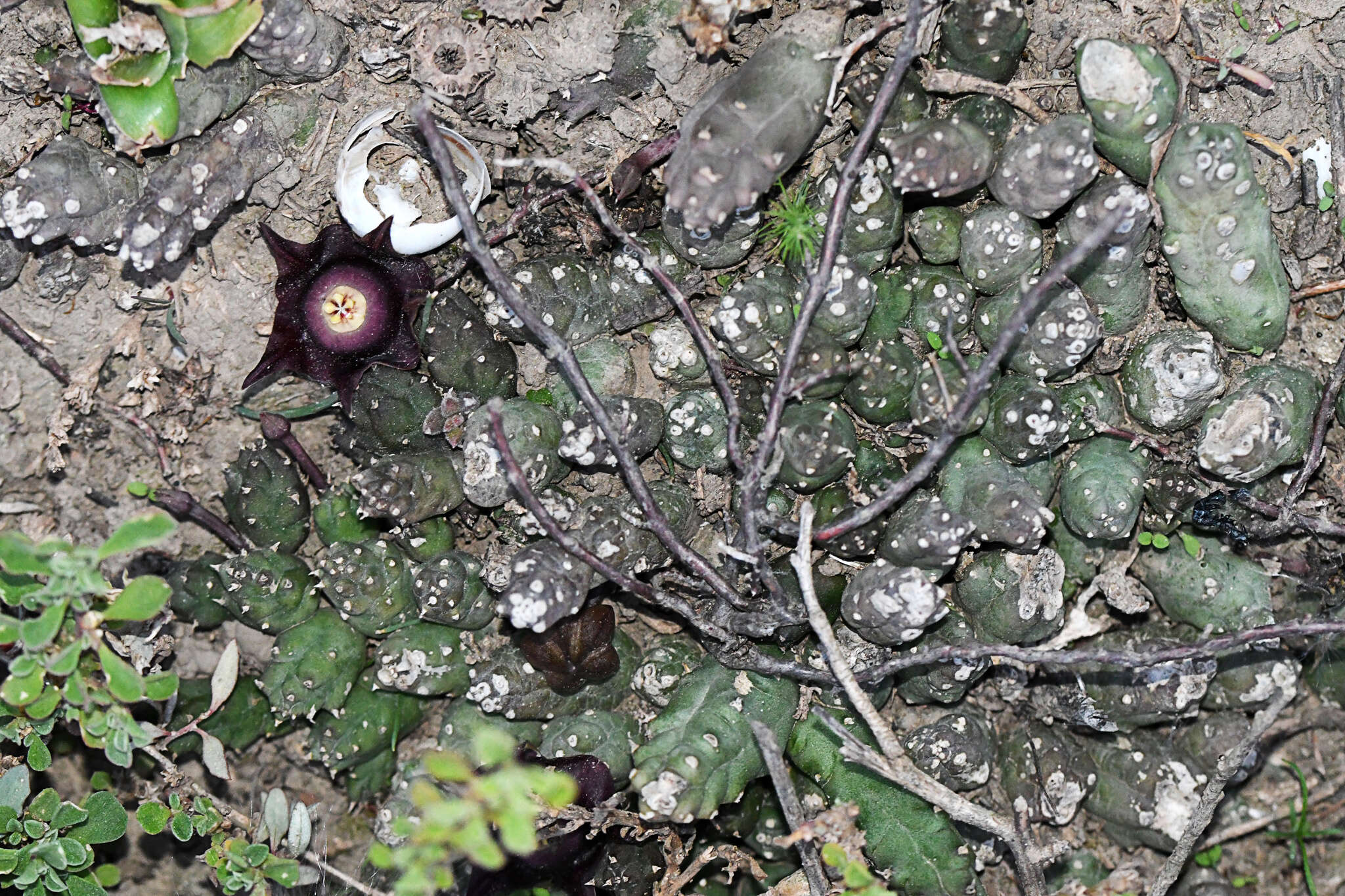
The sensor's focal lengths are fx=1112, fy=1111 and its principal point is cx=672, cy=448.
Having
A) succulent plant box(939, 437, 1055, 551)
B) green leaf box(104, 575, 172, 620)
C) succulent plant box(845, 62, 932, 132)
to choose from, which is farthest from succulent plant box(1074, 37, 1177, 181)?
green leaf box(104, 575, 172, 620)

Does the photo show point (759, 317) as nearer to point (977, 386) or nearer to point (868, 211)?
point (868, 211)

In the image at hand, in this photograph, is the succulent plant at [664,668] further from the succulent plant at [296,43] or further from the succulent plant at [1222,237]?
the succulent plant at [296,43]

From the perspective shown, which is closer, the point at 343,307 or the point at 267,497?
the point at 343,307

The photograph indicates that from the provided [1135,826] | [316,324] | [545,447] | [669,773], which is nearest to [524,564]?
[545,447]

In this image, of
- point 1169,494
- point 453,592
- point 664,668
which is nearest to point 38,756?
point 453,592

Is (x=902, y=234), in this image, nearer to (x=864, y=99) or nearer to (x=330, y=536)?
(x=864, y=99)
